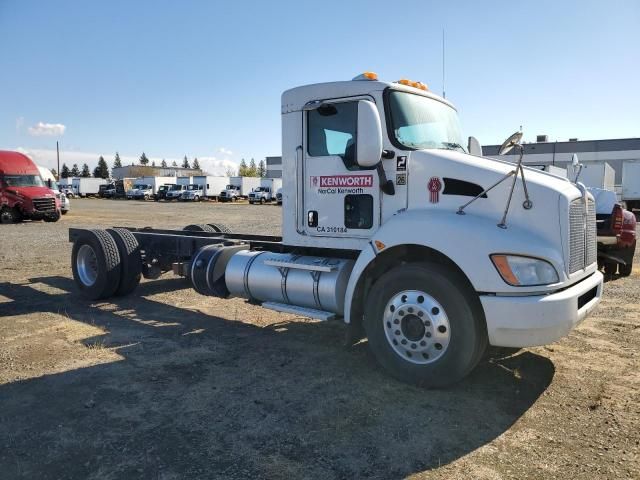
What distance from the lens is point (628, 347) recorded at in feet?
17.7

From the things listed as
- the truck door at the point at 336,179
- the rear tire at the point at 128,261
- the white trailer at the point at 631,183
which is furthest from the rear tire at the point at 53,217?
the white trailer at the point at 631,183

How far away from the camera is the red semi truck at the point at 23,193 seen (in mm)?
23797

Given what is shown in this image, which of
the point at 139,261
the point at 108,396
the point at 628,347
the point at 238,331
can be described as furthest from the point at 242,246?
the point at 628,347

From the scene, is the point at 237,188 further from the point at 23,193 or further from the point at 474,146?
the point at 474,146

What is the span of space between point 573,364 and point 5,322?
263 inches

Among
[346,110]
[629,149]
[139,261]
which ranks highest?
[629,149]

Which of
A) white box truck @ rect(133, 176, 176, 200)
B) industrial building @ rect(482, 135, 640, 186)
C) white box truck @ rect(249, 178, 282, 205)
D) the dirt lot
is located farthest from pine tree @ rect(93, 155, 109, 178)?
the dirt lot

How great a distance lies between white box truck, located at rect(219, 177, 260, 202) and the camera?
55906 mm

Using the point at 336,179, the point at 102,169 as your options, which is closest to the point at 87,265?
the point at 336,179

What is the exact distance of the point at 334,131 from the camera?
5.25 meters

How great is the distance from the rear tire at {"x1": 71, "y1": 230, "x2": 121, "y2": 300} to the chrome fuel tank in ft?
7.79

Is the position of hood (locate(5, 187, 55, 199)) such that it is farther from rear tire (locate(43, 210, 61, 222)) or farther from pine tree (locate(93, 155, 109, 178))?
pine tree (locate(93, 155, 109, 178))

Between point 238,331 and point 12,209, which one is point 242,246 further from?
point 12,209

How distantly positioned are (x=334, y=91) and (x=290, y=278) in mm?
2043
